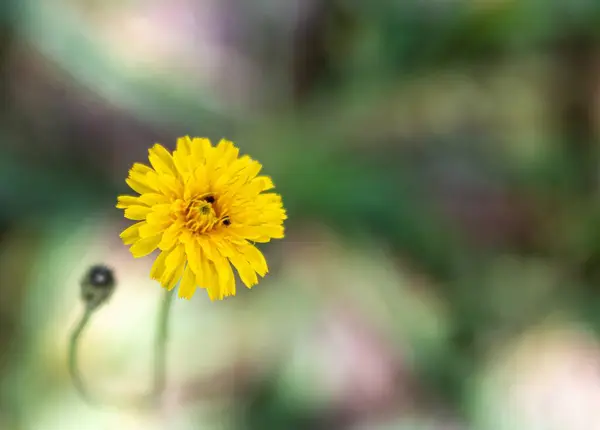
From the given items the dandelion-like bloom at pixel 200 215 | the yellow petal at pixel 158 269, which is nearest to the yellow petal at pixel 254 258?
the dandelion-like bloom at pixel 200 215

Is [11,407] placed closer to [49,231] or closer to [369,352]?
[49,231]

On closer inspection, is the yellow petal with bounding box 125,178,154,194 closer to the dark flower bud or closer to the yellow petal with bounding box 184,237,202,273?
the yellow petal with bounding box 184,237,202,273

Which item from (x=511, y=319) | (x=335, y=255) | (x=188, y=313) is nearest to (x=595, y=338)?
(x=511, y=319)

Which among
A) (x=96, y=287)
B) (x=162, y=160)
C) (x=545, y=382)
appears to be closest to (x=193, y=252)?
(x=162, y=160)

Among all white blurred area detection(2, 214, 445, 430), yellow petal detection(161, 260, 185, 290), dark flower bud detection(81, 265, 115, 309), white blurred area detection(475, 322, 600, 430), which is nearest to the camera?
yellow petal detection(161, 260, 185, 290)

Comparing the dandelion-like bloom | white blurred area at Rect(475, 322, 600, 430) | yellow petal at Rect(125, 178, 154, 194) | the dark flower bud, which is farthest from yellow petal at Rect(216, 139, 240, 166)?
white blurred area at Rect(475, 322, 600, 430)

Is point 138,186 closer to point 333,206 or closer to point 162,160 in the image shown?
point 162,160

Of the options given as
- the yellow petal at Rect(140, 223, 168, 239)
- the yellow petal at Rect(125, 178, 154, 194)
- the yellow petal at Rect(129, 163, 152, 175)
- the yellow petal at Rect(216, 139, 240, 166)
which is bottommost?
the yellow petal at Rect(140, 223, 168, 239)

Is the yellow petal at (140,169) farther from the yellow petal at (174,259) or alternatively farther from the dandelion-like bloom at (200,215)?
the yellow petal at (174,259)
